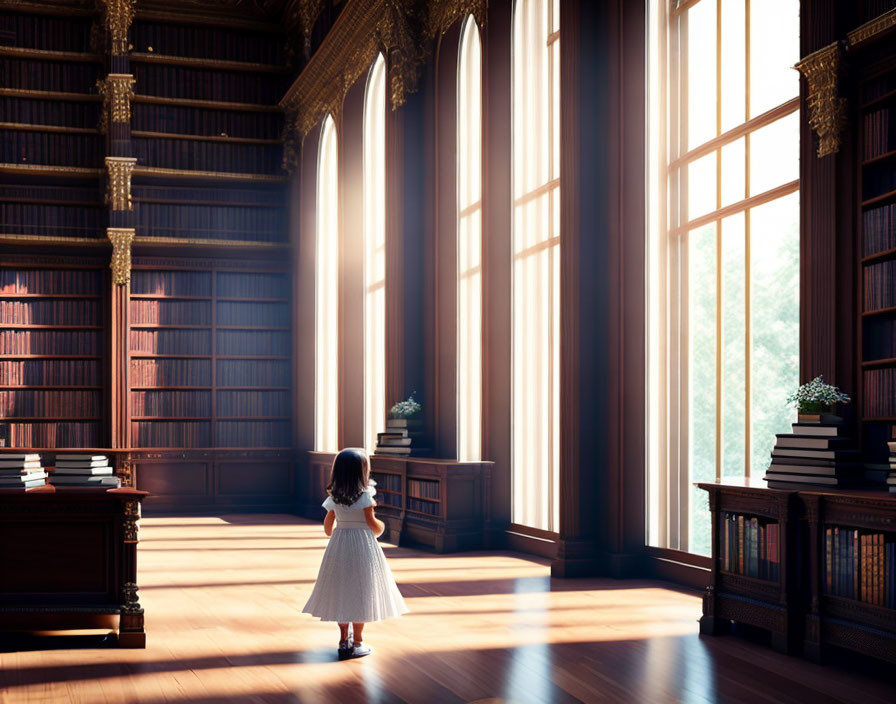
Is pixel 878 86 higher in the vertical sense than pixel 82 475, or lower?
higher

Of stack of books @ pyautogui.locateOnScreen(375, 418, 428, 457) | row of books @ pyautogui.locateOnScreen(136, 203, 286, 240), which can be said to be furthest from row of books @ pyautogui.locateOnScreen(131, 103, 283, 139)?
stack of books @ pyautogui.locateOnScreen(375, 418, 428, 457)

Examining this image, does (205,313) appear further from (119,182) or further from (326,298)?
(119,182)

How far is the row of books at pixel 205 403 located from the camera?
42.6ft

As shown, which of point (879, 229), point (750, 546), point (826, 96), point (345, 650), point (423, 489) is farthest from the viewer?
point (423, 489)

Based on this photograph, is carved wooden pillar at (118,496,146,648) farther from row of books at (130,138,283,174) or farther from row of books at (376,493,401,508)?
row of books at (130,138,283,174)

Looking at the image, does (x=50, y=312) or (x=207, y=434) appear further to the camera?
(x=207, y=434)

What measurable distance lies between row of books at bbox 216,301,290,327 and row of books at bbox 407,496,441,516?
16.1 ft

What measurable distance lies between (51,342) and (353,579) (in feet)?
30.1

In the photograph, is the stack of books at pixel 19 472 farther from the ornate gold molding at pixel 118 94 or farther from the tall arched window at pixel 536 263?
the ornate gold molding at pixel 118 94

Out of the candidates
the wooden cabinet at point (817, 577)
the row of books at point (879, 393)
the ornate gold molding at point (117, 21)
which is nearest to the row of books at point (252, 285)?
the ornate gold molding at point (117, 21)

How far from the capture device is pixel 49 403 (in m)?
12.6

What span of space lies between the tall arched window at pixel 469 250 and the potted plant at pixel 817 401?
432 centimetres

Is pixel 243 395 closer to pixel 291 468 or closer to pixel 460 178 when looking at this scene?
pixel 291 468

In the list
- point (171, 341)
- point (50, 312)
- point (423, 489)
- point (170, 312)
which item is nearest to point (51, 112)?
point (50, 312)
